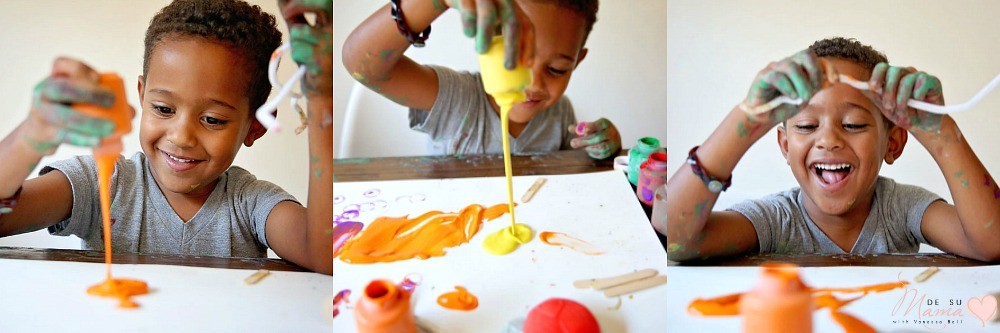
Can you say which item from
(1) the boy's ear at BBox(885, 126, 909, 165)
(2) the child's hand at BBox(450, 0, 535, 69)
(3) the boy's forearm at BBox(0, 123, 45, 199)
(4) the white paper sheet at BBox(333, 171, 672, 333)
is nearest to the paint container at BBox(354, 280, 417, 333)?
(4) the white paper sheet at BBox(333, 171, 672, 333)

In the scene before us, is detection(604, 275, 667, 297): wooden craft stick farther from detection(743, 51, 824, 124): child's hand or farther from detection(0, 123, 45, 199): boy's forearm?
detection(0, 123, 45, 199): boy's forearm

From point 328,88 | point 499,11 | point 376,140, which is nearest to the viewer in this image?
point 499,11

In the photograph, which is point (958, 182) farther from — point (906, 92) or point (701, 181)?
point (701, 181)

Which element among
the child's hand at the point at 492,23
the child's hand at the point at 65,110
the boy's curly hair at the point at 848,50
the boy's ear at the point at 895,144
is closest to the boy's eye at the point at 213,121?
the child's hand at the point at 65,110

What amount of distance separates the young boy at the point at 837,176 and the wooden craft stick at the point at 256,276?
Answer: 1.77ft

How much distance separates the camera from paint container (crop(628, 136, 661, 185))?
0.99 m

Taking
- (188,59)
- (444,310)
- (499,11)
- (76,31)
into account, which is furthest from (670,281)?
(76,31)

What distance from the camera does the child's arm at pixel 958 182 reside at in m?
0.90

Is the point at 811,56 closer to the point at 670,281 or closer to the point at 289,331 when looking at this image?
the point at 670,281

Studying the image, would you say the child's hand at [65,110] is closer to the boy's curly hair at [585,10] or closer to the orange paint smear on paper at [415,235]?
the orange paint smear on paper at [415,235]

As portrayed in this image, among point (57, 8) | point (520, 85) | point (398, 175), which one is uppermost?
point (57, 8)

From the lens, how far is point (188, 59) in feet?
2.72

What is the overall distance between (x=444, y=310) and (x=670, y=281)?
308 mm

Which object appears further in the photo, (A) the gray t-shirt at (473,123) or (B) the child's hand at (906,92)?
(A) the gray t-shirt at (473,123)
